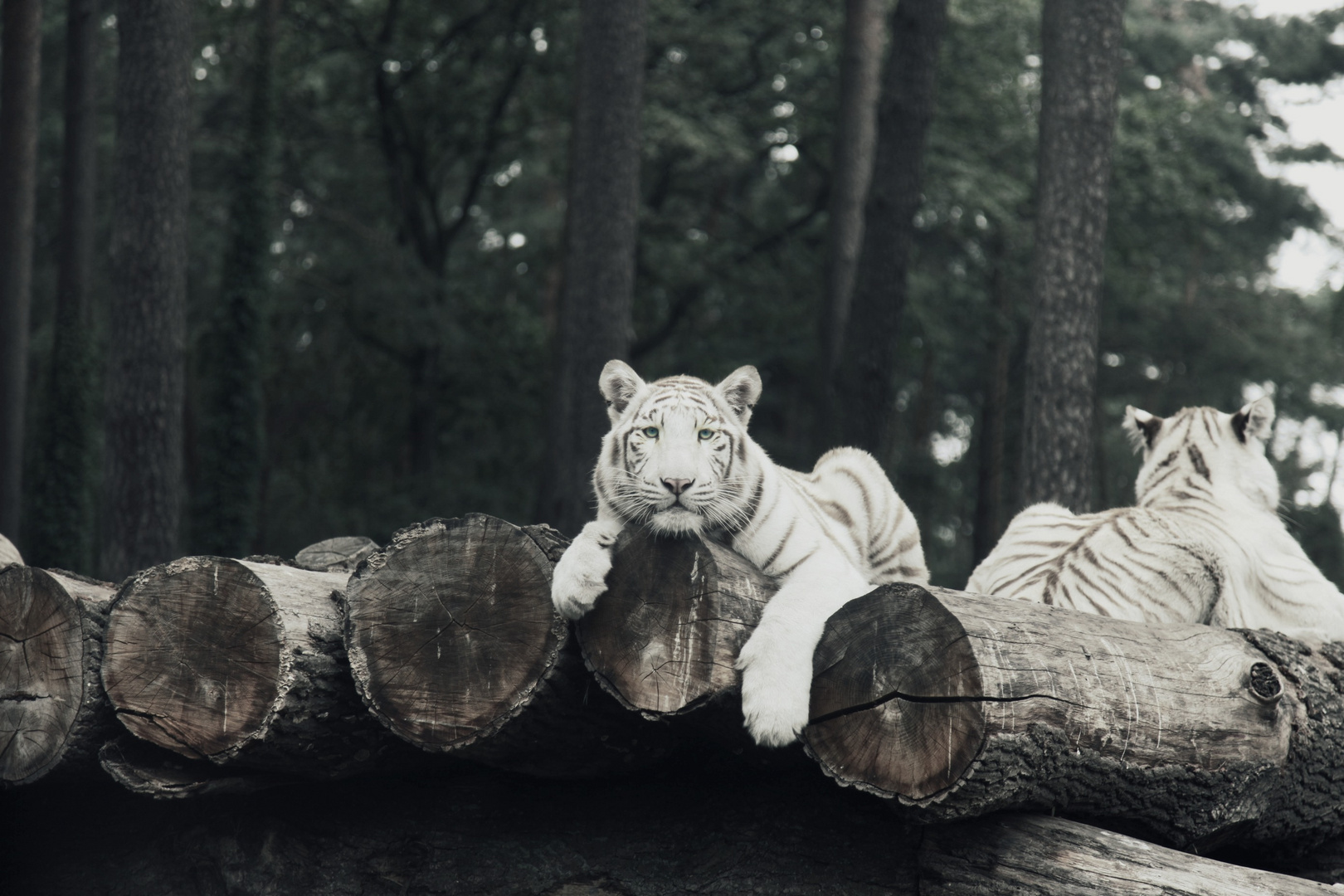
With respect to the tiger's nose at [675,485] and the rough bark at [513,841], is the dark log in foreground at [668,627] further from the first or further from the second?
the rough bark at [513,841]

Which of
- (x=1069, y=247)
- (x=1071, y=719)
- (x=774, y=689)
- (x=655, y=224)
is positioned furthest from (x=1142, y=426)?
(x=655, y=224)

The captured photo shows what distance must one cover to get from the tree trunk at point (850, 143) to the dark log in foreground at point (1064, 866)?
35.4 feet

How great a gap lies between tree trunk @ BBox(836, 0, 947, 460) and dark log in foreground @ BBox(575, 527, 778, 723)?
7.50 m

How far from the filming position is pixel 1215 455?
5.65m

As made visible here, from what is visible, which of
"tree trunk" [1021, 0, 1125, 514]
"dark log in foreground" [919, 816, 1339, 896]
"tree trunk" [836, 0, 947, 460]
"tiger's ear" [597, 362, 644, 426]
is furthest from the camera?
"tree trunk" [836, 0, 947, 460]

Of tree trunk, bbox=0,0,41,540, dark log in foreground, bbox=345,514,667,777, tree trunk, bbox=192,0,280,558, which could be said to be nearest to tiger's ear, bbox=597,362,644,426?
dark log in foreground, bbox=345,514,667,777

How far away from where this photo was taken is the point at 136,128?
924cm

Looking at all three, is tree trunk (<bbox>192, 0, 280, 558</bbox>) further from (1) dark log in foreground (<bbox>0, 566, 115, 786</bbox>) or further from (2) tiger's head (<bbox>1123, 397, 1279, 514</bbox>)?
(2) tiger's head (<bbox>1123, 397, 1279, 514</bbox>)

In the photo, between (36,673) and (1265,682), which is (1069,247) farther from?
(36,673)

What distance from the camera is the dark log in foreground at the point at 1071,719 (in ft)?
10.3

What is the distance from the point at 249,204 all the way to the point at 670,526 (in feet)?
36.6

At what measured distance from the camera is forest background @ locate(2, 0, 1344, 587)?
1697 cm

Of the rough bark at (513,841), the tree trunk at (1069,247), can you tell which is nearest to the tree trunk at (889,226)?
the tree trunk at (1069,247)

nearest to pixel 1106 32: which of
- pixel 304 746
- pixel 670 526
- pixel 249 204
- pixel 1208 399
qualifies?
pixel 670 526
